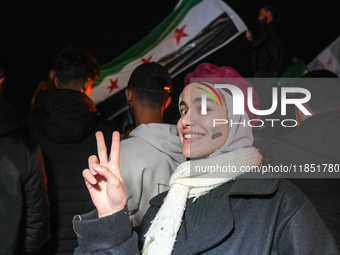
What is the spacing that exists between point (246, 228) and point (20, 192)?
98cm

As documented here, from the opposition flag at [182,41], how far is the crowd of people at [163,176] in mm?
1534

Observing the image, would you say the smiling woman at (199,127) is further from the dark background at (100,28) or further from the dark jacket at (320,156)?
the dark background at (100,28)

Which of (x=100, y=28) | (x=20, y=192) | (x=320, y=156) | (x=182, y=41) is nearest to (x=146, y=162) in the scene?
(x=20, y=192)

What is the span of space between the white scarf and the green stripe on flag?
8.97 feet

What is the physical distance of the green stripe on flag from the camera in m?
4.12

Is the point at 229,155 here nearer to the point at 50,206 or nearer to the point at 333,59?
the point at 50,206

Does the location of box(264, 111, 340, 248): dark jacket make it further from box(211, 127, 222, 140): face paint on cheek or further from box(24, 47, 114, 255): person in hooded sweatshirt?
box(24, 47, 114, 255): person in hooded sweatshirt

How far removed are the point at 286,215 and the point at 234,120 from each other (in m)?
0.44

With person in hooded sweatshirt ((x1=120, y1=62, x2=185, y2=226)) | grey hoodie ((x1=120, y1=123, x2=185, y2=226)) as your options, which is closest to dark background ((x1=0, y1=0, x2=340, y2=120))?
person in hooded sweatshirt ((x1=120, y1=62, x2=185, y2=226))

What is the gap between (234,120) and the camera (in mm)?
1636

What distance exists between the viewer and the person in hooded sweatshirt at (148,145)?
6.38 ft

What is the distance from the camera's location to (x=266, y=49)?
4.98 m

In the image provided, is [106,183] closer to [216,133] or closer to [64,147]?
[216,133]

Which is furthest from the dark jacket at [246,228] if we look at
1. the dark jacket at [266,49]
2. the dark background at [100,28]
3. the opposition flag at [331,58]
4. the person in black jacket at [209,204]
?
the opposition flag at [331,58]
